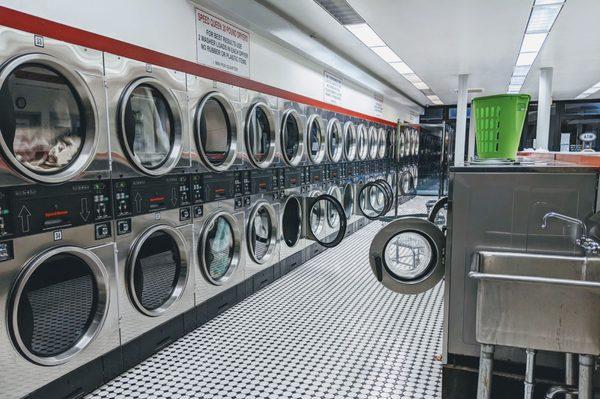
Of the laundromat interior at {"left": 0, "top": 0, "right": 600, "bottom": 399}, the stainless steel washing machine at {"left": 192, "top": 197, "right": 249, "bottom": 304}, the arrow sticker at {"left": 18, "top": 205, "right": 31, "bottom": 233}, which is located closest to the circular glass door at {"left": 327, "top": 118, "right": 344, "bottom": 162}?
the laundromat interior at {"left": 0, "top": 0, "right": 600, "bottom": 399}

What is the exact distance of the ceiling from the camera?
13.6 feet

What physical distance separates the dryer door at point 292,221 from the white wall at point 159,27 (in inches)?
55.0

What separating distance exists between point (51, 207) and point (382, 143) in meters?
7.32

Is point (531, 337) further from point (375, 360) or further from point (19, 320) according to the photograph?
point (19, 320)

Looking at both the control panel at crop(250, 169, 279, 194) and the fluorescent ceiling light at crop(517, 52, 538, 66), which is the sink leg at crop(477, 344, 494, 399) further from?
the fluorescent ceiling light at crop(517, 52, 538, 66)

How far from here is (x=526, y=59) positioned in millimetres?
6848

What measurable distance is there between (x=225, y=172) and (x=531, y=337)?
8.77ft

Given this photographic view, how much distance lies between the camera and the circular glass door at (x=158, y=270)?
8.94 feet

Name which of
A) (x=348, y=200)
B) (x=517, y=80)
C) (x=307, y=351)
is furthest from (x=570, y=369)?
(x=517, y=80)

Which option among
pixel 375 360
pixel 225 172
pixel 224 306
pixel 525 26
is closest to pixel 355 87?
pixel 525 26

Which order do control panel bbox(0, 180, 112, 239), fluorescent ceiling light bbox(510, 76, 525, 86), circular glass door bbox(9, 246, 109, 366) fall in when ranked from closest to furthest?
control panel bbox(0, 180, 112, 239)
circular glass door bbox(9, 246, 109, 366)
fluorescent ceiling light bbox(510, 76, 525, 86)

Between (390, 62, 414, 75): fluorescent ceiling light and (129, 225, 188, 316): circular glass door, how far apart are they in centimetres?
539

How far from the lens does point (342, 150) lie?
629 cm

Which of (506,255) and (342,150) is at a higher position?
(342,150)
